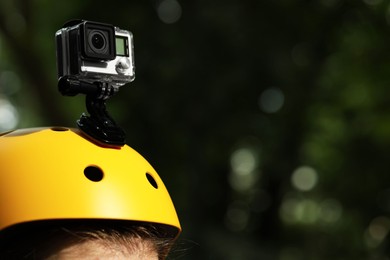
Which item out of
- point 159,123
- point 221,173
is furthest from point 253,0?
point 221,173

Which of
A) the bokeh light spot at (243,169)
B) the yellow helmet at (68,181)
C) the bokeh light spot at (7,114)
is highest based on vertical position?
the yellow helmet at (68,181)

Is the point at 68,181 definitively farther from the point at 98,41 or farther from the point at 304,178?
the point at 304,178

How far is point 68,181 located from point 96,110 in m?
0.34

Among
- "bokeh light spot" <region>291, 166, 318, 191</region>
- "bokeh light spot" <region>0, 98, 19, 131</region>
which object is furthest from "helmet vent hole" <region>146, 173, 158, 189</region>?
"bokeh light spot" <region>0, 98, 19, 131</region>

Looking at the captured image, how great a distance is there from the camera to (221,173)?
569 inches

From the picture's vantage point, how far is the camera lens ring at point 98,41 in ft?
10.7

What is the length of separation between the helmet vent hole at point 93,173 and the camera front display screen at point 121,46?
44 cm

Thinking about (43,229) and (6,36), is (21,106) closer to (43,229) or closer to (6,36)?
(6,36)

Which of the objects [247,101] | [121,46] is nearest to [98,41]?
[121,46]

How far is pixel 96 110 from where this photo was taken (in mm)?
3344

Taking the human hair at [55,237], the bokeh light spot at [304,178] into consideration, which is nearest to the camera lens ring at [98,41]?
the human hair at [55,237]

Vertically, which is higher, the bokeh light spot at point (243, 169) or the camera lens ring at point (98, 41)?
the camera lens ring at point (98, 41)

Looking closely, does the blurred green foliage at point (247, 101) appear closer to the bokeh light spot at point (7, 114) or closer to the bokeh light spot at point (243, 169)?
the bokeh light spot at point (243, 169)

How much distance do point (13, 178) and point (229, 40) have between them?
8.80 metres
